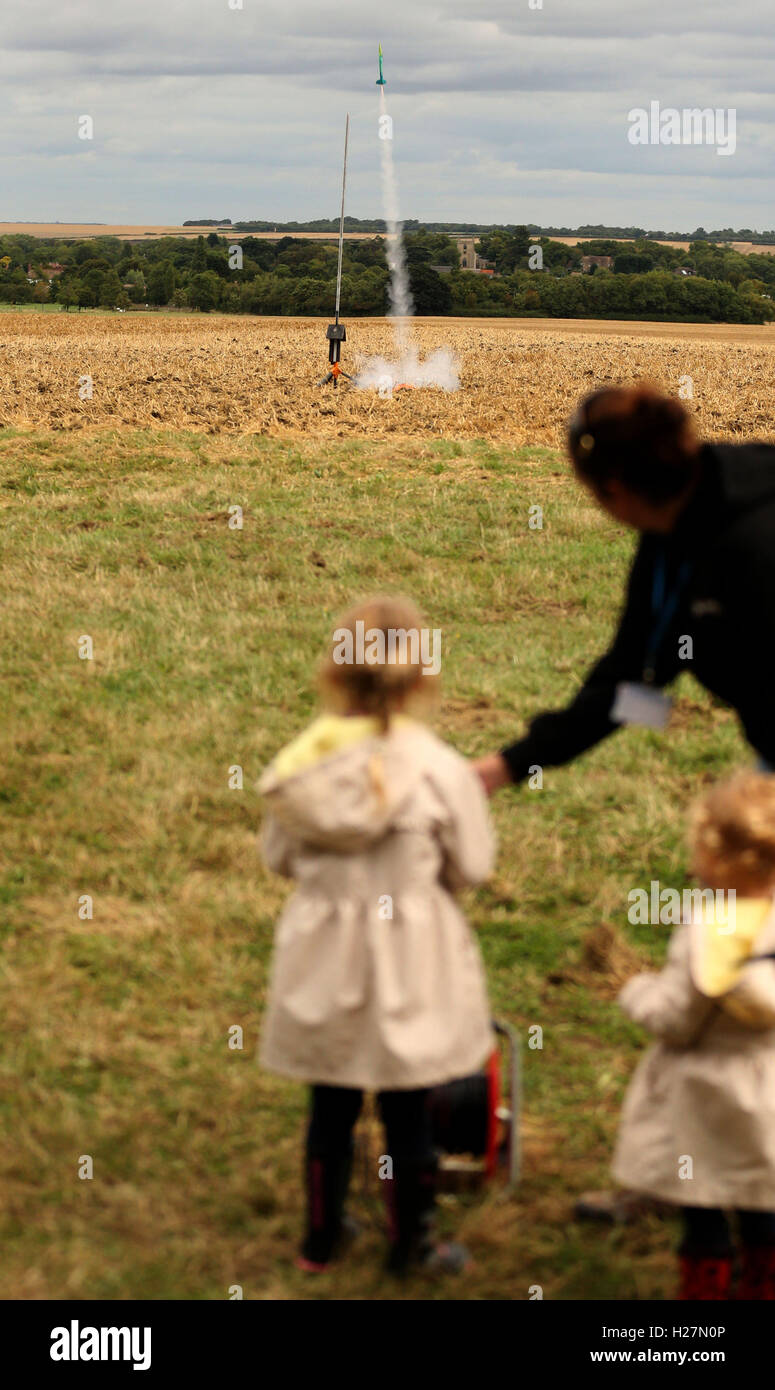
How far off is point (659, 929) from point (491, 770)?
2116mm

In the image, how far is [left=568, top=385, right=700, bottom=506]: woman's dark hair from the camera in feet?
9.25

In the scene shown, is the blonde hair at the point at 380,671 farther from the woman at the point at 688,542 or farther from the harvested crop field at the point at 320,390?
the harvested crop field at the point at 320,390

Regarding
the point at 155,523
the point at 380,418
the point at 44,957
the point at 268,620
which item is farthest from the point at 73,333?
the point at 44,957

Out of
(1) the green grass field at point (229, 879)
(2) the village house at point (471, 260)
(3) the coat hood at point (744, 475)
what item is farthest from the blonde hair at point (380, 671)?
(2) the village house at point (471, 260)

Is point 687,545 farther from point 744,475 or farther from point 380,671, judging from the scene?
point 380,671

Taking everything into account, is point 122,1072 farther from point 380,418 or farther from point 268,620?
point 380,418

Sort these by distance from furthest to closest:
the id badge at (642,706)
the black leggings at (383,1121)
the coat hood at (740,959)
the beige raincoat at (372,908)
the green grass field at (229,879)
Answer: the green grass field at (229,879) < the id badge at (642,706) < the black leggings at (383,1121) < the beige raincoat at (372,908) < the coat hood at (740,959)

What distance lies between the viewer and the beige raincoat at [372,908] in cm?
279

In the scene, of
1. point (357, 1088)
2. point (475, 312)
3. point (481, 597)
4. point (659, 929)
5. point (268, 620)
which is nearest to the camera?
point (357, 1088)

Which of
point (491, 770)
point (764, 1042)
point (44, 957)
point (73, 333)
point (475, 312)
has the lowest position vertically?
point (44, 957)

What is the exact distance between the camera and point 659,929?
16.5 feet

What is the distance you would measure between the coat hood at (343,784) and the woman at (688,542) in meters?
0.49

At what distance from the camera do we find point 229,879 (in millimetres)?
5309

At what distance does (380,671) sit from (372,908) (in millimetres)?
546
